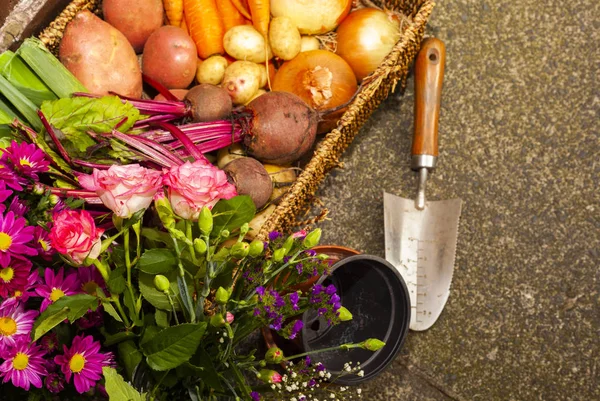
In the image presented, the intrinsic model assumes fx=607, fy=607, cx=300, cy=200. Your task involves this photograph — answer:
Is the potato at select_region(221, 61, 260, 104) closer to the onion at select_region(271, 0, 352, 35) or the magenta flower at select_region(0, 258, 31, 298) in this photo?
the onion at select_region(271, 0, 352, 35)

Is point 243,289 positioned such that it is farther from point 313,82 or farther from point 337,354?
point 313,82

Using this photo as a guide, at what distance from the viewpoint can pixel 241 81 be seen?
1.18 meters

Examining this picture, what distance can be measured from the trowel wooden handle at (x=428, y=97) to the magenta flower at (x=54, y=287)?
773 mm

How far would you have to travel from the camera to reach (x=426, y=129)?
128 centimetres

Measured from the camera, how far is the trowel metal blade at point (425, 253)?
1.25 metres

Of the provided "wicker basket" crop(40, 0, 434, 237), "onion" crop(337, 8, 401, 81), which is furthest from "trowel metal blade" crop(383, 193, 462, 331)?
"onion" crop(337, 8, 401, 81)

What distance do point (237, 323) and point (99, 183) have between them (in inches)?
9.6

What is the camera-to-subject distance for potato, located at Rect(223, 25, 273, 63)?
47.2 inches

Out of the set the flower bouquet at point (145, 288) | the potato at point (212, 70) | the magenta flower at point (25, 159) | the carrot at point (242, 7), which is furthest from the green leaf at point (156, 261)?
the carrot at point (242, 7)

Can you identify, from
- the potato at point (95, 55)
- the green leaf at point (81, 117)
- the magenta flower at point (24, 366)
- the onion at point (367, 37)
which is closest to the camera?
the magenta flower at point (24, 366)

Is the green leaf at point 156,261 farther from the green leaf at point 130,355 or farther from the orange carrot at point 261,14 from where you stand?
the orange carrot at point 261,14

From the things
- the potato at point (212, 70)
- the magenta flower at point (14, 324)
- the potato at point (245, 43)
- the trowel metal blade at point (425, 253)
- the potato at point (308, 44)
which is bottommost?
the trowel metal blade at point (425, 253)

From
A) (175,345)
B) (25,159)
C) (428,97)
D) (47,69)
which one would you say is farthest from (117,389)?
(428,97)

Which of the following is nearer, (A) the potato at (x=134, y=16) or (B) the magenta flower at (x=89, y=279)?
(B) the magenta flower at (x=89, y=279)
